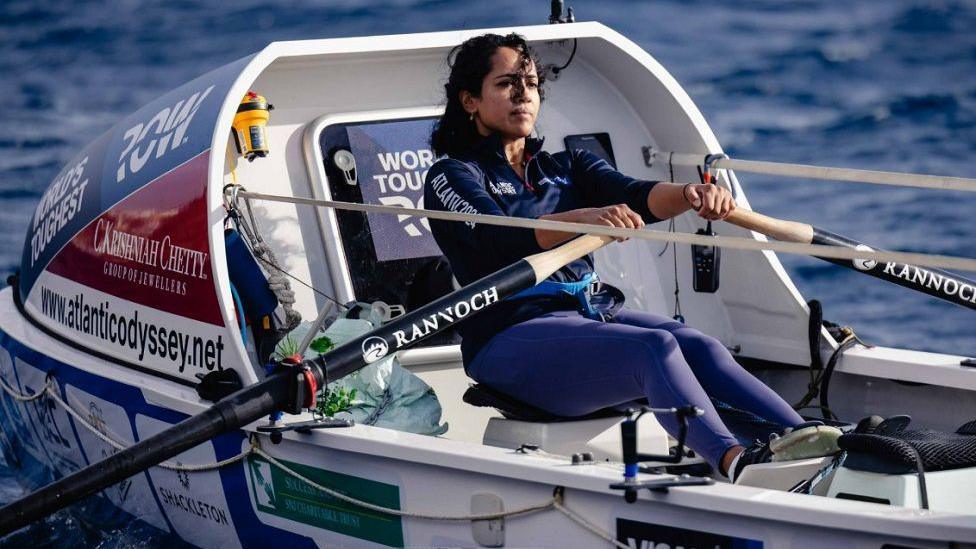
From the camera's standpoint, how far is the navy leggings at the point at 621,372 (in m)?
4.24

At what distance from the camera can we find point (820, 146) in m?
14.8

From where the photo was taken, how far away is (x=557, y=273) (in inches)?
186

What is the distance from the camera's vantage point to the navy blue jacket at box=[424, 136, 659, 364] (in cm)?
459

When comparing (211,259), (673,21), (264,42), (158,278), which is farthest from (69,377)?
(673,21)

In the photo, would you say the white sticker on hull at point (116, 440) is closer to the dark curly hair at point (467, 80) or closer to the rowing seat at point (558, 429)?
the rowing seat at point (558, 429)

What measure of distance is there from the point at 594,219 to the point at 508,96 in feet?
2.15

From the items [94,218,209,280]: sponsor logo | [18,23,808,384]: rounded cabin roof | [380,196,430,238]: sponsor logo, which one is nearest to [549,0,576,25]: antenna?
[18,23,808,384]: rounded cabin roof

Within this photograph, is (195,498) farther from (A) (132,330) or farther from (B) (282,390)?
(B) (282,390)

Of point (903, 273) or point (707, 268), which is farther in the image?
point (707, 268)

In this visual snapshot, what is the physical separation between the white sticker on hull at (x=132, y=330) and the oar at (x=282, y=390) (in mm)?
612

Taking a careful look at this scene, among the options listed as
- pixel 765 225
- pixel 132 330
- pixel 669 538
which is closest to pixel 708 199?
pixel 765 225

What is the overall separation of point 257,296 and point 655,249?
179 cm

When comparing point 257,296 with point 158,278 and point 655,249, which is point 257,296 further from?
point 655,249

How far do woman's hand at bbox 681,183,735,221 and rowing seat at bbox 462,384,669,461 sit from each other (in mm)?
722
